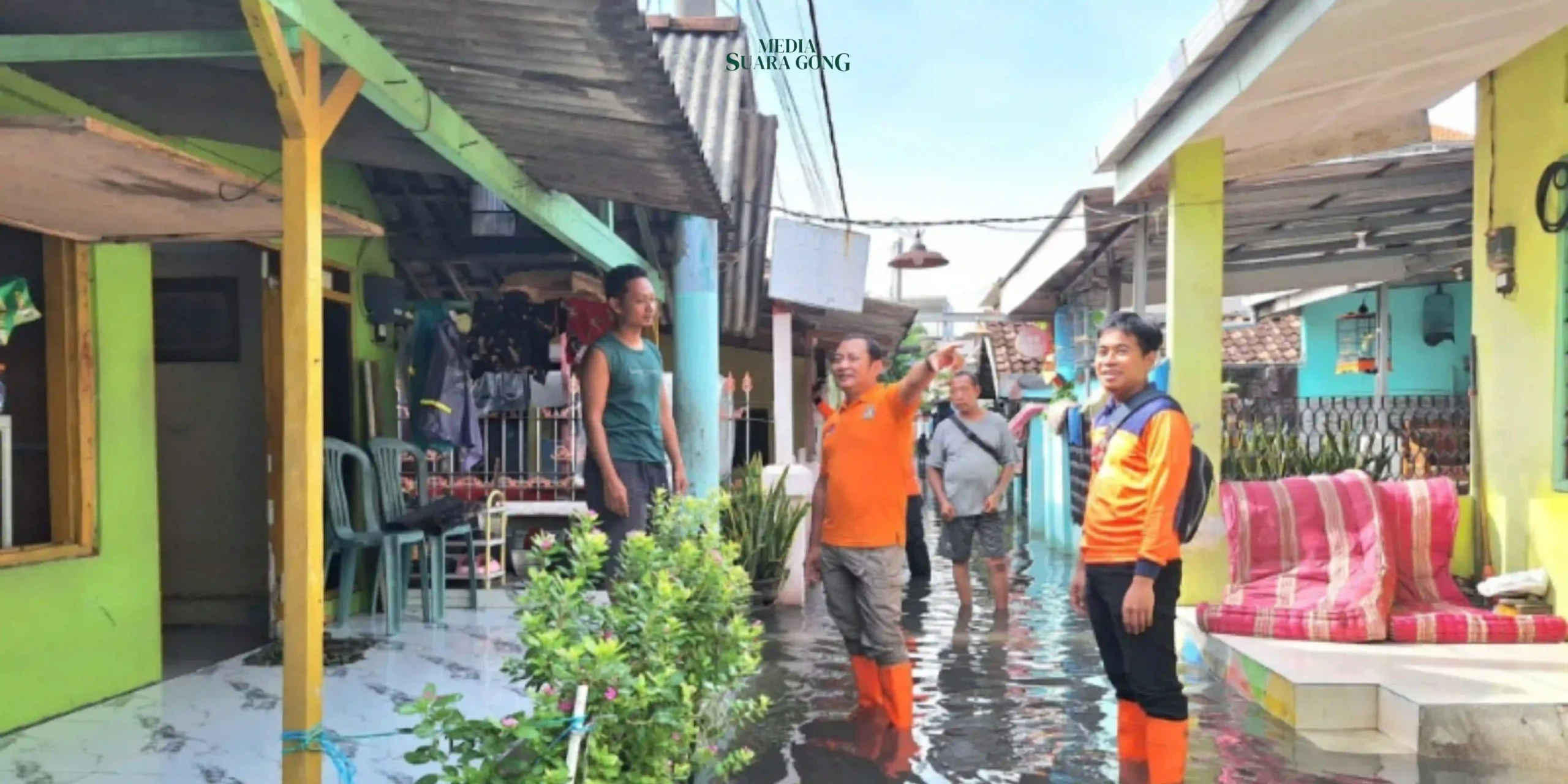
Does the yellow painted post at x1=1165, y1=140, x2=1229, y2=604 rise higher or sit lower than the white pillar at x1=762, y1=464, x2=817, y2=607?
higher

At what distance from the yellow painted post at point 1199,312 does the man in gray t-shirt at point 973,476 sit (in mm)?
1303

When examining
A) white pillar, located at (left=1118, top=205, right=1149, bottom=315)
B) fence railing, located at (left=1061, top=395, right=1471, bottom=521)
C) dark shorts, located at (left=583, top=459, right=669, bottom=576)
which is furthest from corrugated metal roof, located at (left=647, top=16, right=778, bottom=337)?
fence railing, located at (left=1061, top=395, right=1471, bottom=521)

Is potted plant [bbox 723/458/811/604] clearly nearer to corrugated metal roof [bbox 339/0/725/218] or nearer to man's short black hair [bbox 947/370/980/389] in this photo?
man's short black hair [bbox 947/370/980/389]

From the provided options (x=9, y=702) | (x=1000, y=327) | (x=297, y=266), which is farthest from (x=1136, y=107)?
(x=1000, y=327)

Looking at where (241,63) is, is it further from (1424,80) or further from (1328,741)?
(1424,80)

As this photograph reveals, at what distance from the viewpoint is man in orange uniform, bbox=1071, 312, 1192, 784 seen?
12.7 feet

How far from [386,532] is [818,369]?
10337mm

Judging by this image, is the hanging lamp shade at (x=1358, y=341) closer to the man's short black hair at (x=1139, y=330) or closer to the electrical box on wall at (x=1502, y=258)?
the electrical box on wall at (x=1502, y=258)

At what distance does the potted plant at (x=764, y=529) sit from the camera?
7.82 metres

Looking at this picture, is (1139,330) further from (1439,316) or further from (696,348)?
(1439,316)

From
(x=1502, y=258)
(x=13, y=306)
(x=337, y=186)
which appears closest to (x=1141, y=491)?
(x=1502, y=258)

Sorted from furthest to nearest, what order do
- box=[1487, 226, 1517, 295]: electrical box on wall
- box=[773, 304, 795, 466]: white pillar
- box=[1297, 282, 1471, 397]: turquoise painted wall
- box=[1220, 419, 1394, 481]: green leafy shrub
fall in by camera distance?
1. box=[1297, 282, 1471, 397]: turquoise painted wall
2. box=[773, 304, 795, 466]: white pillar
3. box=[1220, 419, 1394, 481]: green leafy shrub
4. box=[1487, 226, 1517, 295]: electrical box on wall

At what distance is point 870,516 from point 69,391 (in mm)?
3382

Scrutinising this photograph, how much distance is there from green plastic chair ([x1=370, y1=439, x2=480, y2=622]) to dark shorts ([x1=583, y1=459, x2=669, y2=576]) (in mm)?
2273
